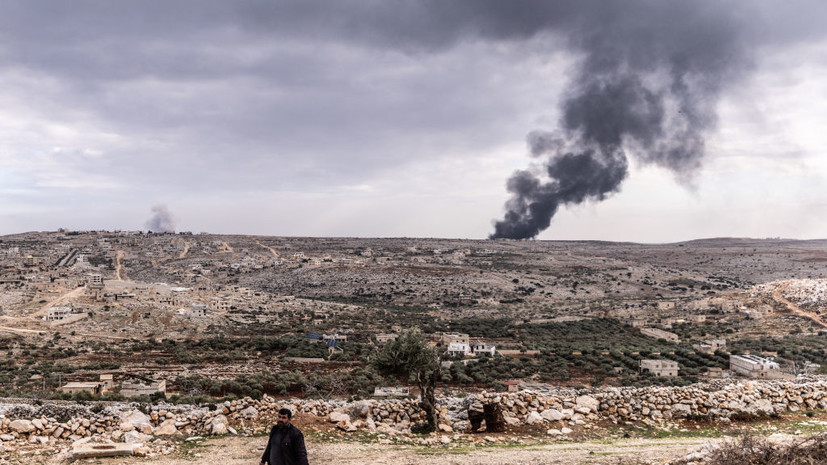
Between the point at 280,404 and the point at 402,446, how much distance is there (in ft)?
13.9

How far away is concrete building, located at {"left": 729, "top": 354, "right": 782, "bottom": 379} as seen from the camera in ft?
91.0

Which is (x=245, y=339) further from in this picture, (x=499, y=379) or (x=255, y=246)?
(x=255, y=246)

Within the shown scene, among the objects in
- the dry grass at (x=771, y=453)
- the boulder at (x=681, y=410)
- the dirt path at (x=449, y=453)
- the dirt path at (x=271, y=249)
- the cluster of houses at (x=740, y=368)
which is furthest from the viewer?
the dirt path at (x=271, y=249)

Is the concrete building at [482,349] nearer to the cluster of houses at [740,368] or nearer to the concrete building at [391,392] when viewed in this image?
the cluster of houses at [740,368]

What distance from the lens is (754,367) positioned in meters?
28.7

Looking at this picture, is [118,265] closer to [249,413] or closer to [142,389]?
[142,389]

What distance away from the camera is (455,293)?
3438 inches

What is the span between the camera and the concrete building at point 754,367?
27.8m

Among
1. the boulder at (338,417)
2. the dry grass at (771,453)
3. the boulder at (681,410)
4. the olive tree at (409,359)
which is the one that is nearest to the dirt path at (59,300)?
the olive tree at (409,359)

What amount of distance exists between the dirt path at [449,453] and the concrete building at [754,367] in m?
19.1

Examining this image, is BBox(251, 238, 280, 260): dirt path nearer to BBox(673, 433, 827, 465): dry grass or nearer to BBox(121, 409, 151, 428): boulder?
BBox(121, 409, 151, 428): boulder

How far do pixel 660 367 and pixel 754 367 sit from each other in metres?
4.70

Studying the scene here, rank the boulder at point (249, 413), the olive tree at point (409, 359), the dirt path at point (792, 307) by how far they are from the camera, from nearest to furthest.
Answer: the boulder at point (249, 413) → the olive tree at point (409, 359) → the dirt path at point (792, 307)

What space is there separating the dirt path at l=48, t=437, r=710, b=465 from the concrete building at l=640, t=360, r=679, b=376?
61.9ft
